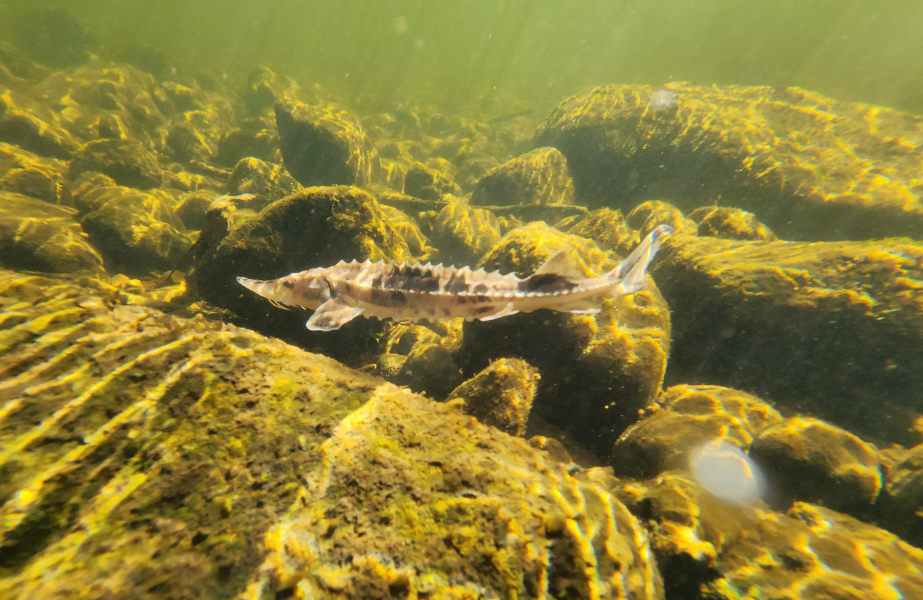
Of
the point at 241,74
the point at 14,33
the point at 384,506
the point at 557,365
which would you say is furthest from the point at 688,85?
the point at 14,33

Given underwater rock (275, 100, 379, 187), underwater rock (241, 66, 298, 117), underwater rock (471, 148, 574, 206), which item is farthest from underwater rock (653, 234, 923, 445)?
underwater rock (241, 66, 298, 117)

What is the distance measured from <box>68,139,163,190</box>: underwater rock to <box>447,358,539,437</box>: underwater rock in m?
11.4

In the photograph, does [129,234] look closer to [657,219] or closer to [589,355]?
[589,355]

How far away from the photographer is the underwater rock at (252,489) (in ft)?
3.88

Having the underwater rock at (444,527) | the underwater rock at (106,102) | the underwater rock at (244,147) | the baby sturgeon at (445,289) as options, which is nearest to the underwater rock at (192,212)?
the underwater rock at (244,147)

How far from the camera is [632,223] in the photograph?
330 inches

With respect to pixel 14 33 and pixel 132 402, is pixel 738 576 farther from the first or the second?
pixel 14 33

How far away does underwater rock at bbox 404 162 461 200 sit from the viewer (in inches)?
460

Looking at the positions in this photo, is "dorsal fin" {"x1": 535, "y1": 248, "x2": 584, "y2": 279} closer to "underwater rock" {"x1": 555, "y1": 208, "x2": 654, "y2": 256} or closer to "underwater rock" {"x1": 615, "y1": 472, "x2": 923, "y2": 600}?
"underwater rock" {"x1": 615, "y1": 472, "x2": 923, "y2": 600}

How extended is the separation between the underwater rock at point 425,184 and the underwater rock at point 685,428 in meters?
9.66

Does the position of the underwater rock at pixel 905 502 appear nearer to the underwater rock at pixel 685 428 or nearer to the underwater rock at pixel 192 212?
the underwater rock at pixel 685 428

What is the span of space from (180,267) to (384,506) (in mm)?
7217

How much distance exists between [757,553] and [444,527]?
2.30 meters

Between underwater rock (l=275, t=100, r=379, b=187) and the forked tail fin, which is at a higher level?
underwater rock (l=275, t=100, r=379, b=187)
